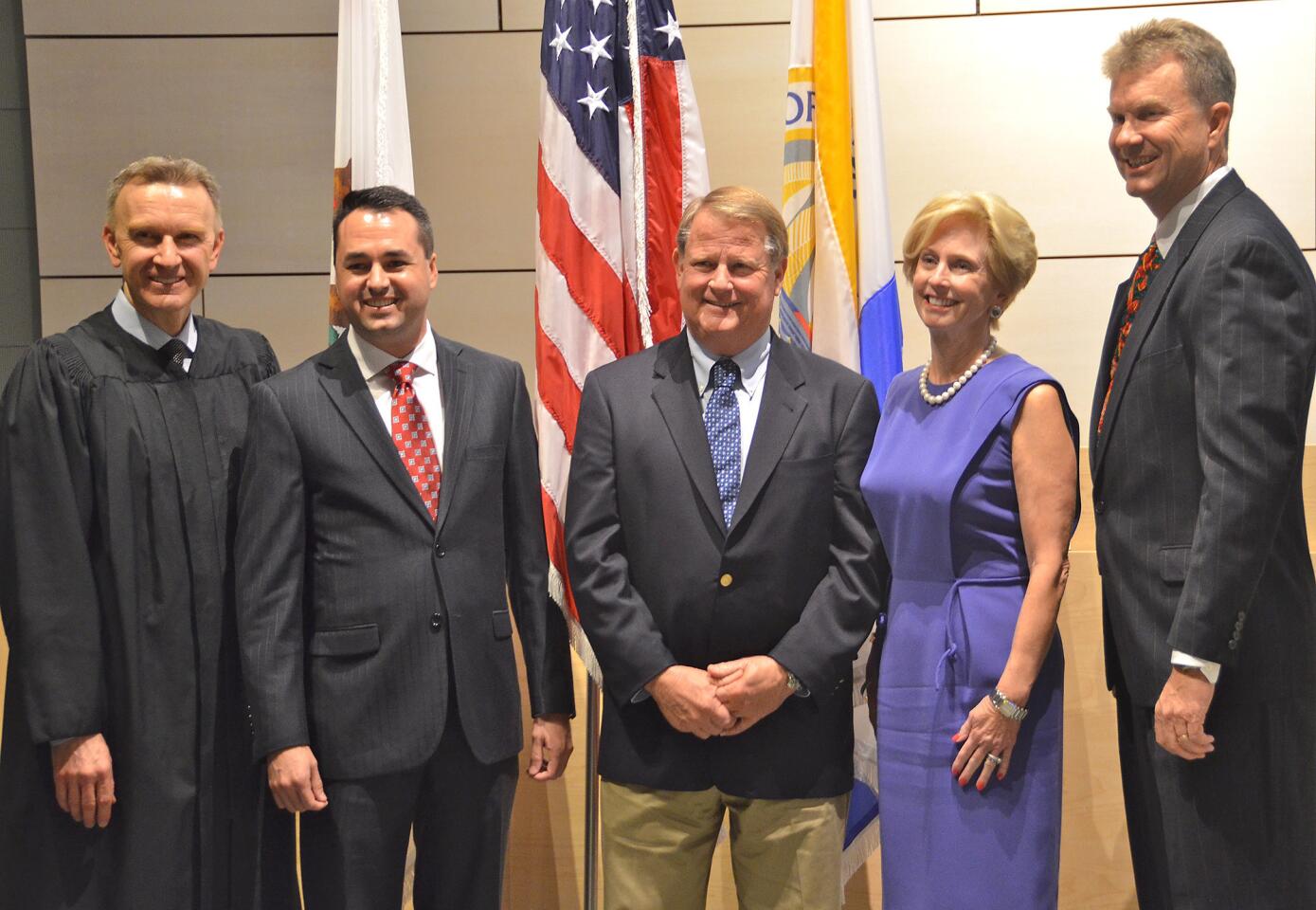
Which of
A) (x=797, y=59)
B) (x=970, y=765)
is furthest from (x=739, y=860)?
(x=797, y=59)

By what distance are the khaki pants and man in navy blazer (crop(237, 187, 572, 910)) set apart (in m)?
0.23

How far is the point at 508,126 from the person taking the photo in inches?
151

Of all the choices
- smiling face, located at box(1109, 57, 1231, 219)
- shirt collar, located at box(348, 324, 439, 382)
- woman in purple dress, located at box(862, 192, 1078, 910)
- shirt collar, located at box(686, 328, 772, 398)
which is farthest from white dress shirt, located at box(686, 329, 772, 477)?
smiling face, located at box(1109, 57, 1231, 219)

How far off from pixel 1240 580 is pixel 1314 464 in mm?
2039

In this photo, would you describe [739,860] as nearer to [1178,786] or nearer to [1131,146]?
[1178,786]

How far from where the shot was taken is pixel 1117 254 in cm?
383

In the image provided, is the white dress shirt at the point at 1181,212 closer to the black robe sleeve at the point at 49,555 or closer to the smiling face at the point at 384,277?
the smiling face at the point at 384,277

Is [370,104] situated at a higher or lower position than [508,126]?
lower

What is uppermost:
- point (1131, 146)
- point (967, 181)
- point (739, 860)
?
point (967, 181)

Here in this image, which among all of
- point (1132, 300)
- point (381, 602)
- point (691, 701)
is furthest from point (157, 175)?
point (1132, 300)

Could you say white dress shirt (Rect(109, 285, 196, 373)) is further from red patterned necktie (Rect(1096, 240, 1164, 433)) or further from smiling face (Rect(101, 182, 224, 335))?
red patterned necktie (Rect(1096, 240, 1164, 433))

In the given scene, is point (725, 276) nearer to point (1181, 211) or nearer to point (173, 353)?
point (1181, 211)

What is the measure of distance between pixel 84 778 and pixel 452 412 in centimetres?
90

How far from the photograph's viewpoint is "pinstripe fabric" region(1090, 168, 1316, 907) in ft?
6.13
